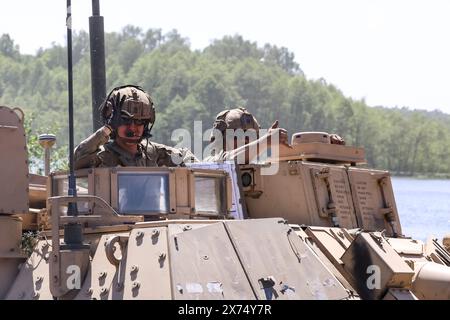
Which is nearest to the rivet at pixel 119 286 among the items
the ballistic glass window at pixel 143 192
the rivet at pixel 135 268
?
the rivet at pixel 135 268

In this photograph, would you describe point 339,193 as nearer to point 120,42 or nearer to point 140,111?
point 140,111

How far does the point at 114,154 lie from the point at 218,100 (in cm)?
2800

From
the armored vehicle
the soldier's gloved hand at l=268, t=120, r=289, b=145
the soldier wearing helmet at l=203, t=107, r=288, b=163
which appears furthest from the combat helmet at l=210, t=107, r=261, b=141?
the armored vehicle

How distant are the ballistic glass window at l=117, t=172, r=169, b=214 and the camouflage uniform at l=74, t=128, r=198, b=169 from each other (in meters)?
0.92

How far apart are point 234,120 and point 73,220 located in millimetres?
5404

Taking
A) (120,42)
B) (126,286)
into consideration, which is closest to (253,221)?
(126,286)

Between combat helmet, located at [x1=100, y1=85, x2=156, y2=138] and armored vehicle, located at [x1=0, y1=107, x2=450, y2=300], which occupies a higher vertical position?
combat helmet, located at [x1=100, y1=85, x2=156, y2=138]

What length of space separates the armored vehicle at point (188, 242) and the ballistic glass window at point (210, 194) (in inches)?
0.5

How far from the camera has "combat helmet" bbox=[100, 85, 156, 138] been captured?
1486 centimetres

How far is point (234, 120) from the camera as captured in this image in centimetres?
1783

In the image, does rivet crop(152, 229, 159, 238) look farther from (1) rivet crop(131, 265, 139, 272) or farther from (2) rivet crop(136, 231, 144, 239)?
(1) rivet crop(131, 265, 139, 272)

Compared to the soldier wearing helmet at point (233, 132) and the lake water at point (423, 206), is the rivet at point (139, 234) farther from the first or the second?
the lake water at point (423, 206)

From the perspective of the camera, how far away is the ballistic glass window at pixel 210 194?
1441 cm

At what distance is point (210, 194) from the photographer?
1456cm
